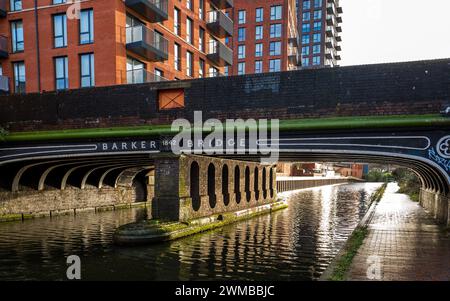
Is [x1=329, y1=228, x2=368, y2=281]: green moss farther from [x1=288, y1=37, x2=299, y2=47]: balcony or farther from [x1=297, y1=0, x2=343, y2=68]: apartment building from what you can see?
[x1=297, y1=0, x2=343, y2=68]: apartment building

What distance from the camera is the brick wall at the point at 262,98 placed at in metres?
11.2

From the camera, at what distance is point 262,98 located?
1291 centimetres

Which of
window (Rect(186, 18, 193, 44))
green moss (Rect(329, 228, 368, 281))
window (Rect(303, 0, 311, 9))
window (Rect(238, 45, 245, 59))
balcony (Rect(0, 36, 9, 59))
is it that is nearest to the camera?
green moss (Rect(329, 228, 368, 281))

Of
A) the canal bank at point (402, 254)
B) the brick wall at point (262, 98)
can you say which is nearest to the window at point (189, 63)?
the brick wall at point (262, 98)

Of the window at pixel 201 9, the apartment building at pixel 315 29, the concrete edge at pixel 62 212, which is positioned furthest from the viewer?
the apartment building at pixel 315 29

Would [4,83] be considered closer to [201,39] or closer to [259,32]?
[201,39]

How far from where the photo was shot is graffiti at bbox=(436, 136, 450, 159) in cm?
1055

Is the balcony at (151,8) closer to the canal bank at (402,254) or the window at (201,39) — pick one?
the window at (201,39)

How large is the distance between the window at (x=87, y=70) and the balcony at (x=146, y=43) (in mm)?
2560

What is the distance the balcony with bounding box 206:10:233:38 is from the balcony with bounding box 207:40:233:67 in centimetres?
111

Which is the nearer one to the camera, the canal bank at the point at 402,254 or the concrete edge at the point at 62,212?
the canal bank at the point at 402,254

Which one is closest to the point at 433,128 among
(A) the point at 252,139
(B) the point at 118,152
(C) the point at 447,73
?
(C) the point at 447,73

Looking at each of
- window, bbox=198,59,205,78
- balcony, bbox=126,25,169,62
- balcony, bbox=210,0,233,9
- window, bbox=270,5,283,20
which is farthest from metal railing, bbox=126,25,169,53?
window, bbox=270,5,283,20

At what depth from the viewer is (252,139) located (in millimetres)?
12633
